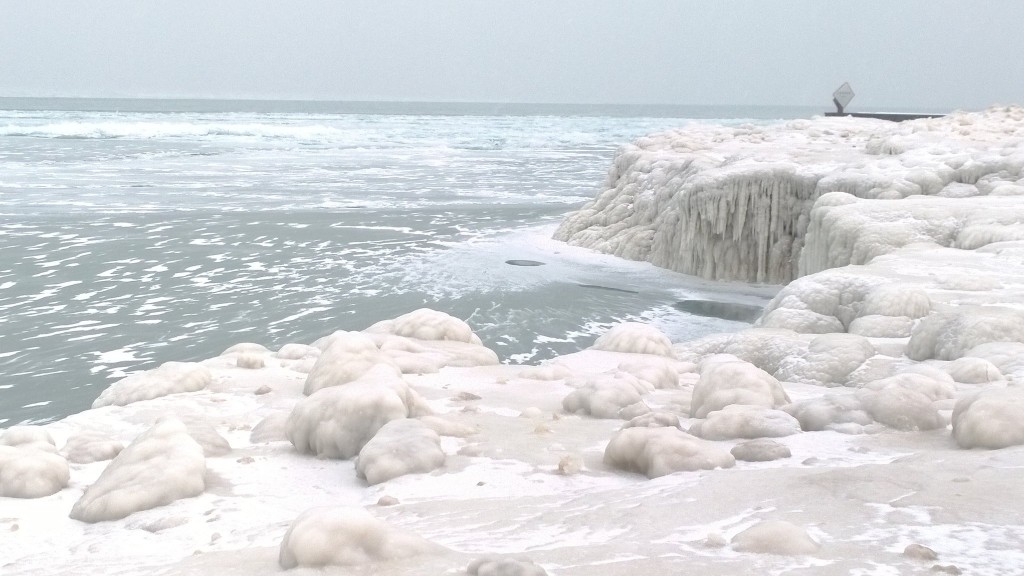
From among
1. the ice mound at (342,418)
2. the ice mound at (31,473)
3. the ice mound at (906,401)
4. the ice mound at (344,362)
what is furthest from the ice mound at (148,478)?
the ice mound at (906,401)

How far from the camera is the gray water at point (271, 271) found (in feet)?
28.5

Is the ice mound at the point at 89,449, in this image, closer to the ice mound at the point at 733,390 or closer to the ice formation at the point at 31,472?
the ice formation at the point at 31,472

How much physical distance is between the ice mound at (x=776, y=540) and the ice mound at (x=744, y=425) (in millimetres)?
1338

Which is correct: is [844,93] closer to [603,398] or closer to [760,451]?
[603,398]

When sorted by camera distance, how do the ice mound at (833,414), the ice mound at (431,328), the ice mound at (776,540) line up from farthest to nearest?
1. the ice mound at (431,328)
2. the ice mound at (833,414)
3. the ice mound at (776,540)

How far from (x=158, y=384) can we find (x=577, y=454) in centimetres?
285

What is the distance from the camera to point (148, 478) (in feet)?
11.1

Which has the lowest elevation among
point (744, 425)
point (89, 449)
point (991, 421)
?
point (89, 449)

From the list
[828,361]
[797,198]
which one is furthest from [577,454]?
[797,198]

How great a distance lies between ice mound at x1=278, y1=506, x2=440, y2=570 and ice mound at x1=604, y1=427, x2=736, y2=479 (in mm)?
1129

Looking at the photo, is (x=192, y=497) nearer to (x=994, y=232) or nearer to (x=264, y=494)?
(x=264, y=494)

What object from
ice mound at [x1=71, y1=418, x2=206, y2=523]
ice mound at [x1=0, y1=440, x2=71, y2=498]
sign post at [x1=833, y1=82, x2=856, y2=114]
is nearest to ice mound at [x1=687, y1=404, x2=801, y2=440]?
ice mound at [x1=71, y1=418, x2=206, y2=523]

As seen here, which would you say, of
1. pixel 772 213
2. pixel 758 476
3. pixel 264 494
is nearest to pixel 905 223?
pixel 772 213

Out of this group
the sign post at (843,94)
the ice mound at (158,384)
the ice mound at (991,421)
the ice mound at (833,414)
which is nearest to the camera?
the ice mound at (991,421)
